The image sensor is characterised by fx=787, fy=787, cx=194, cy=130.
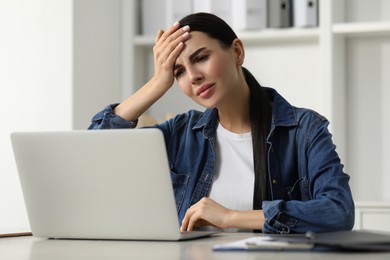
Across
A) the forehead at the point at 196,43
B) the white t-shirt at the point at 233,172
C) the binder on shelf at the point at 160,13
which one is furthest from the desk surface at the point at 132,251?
the binder on shelf at the point at 160,13

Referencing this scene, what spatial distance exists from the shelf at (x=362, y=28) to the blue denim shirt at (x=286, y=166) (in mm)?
1114

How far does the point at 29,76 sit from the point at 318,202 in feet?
5.86

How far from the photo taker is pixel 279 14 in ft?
10.7

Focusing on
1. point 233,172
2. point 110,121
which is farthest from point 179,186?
point 110,121

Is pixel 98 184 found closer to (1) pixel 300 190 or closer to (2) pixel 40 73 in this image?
(1) pixel 300 190

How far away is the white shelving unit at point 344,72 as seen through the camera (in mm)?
3162

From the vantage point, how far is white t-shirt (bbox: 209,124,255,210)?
1.96 meters

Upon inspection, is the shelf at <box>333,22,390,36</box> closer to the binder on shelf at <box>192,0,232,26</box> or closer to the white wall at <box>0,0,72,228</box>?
the binder on shelf at <box>192,0,232,26</box>

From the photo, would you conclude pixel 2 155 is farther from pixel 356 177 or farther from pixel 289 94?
pixel 356 177

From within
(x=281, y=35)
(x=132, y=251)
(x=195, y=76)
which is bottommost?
(x=132, y=251)

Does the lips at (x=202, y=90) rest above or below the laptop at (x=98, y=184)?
above

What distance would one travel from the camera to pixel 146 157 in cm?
144

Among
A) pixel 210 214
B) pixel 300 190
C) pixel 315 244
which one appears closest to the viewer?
pixel 315 244

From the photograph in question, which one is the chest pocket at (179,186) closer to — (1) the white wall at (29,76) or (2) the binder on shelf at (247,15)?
(1) the white wall at (29,76)
